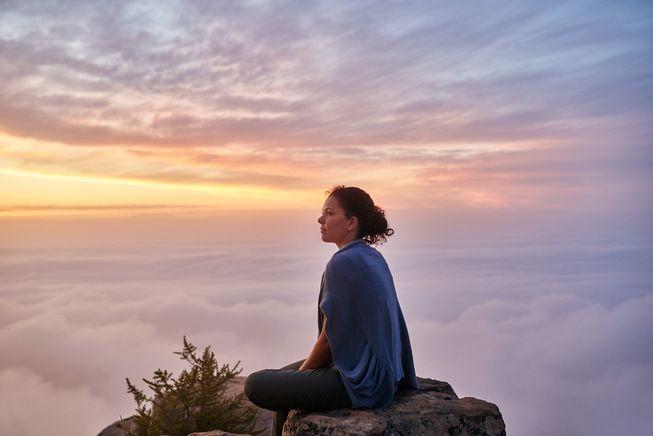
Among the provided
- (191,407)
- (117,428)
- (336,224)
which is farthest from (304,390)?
(117,428)

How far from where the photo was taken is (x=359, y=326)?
5090mm

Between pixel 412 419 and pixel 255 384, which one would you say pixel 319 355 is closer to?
pixel 255 384

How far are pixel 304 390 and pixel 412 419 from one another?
99 cm

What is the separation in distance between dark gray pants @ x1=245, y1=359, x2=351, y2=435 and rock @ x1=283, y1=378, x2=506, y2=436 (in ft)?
0.28

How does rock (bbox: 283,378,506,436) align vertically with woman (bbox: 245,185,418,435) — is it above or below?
below

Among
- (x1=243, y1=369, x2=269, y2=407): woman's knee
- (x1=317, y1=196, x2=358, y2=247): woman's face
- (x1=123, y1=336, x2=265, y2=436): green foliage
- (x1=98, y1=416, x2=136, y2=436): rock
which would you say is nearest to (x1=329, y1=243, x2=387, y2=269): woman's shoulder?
(x1=317, y1=196, x2=358, y2=247): woman's face

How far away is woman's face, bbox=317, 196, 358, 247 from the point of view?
540cm

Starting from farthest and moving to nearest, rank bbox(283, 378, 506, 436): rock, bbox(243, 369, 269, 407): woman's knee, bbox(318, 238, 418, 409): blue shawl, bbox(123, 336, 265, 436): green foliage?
bbox(123, 336, 265, 436): green foliage, bbox(243, 369, 269, 407): woman's knee, bbox(318, 238, 418, 409): blue shawl, bbox(283, 378, 506, 436): rock

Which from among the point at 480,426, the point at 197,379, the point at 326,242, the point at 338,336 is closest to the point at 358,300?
the point at 338,336

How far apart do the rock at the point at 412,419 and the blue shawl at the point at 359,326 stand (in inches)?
7.9

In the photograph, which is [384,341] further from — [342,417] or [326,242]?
[326,242]

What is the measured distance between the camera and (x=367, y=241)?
5637 millimetres

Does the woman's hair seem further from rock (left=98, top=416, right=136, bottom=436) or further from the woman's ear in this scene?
rock (left=98, top=416, right=136, bottom=436)

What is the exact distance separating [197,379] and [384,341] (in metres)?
4.22
